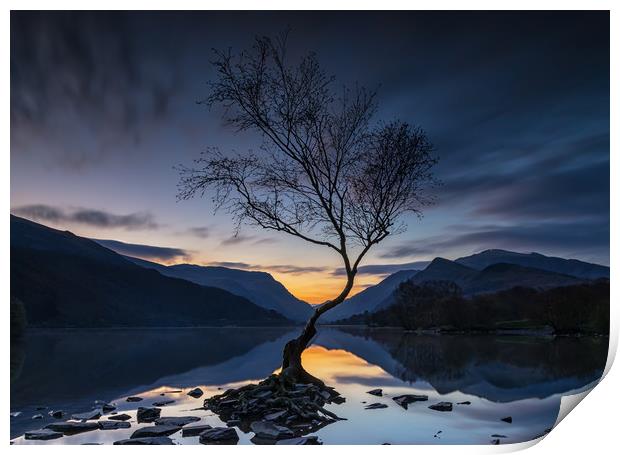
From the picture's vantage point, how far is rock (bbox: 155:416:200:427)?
9836 millimetres

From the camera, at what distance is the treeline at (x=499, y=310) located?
177 ft

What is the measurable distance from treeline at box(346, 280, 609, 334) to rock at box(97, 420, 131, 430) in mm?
41902

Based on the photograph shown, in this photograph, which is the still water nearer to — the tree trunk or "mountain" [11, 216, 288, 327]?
the tree trunk

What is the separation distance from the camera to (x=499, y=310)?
8050 centimetres

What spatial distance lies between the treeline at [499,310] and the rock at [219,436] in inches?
1623

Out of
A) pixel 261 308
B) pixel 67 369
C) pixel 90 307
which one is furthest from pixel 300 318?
pixel 67 369

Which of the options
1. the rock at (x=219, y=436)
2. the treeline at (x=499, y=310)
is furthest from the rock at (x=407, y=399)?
the treeline at (x=499, y=310)

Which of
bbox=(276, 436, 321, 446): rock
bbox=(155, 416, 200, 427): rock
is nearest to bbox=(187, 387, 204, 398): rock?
bbox=(155, 416, 200, 427): rock

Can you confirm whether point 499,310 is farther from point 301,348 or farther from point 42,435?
point 42,435

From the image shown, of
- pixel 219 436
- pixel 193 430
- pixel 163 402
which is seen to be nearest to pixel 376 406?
pixel 219 436

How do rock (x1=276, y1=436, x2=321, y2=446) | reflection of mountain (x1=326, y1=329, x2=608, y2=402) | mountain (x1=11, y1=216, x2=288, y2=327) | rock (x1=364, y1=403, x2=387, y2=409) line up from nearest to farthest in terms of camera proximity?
rock (x1=276, y1=436, x2=321, y2=446)
rock (x1=364, y1=403, x2=387, y2=409)
reflection of mountain (x1=326, y1=329, x2=608, y2=402)
mountain (x1=11, y1=216, x2=288, y2=327)
